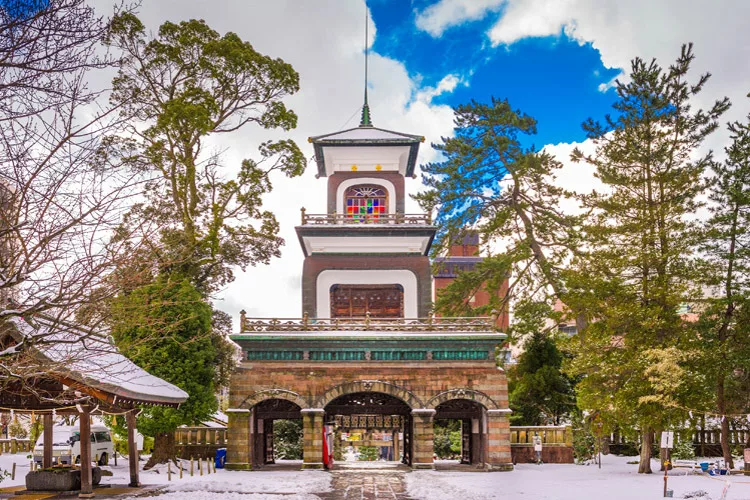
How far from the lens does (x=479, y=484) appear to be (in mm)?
19906

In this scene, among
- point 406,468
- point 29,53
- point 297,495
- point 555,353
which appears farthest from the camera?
point 555,353

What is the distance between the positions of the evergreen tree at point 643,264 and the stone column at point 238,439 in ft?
38.1

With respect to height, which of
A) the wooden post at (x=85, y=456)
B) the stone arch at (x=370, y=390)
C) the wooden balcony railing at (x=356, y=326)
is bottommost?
the wooden post at (x=85, y=456)

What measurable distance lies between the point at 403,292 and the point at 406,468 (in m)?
6.77

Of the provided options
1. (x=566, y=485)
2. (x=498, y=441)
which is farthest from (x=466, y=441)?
(x=566, y=485)

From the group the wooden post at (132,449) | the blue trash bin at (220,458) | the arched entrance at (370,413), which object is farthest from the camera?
the blue trash bin at (220,458)

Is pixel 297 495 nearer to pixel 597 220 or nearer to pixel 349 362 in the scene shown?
pixel 349 362

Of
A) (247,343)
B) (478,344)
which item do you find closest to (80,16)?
(247,343)

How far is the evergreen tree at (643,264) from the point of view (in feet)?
75.4

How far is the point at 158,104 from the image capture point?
28141mm

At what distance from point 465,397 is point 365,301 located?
6194 millimetres

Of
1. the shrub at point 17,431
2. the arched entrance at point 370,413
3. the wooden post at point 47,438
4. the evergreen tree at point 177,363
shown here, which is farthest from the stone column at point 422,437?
the shrub at point 17,431

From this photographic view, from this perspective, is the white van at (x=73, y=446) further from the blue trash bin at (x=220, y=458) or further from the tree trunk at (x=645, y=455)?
the tree trunk at (x=645, y=455)

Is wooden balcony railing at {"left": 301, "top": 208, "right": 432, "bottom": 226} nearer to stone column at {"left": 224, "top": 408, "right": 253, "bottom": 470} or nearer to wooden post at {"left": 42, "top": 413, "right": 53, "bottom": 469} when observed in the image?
stone column at {"left": 224, "top": 408, "right": 253, "bottom": 470}
